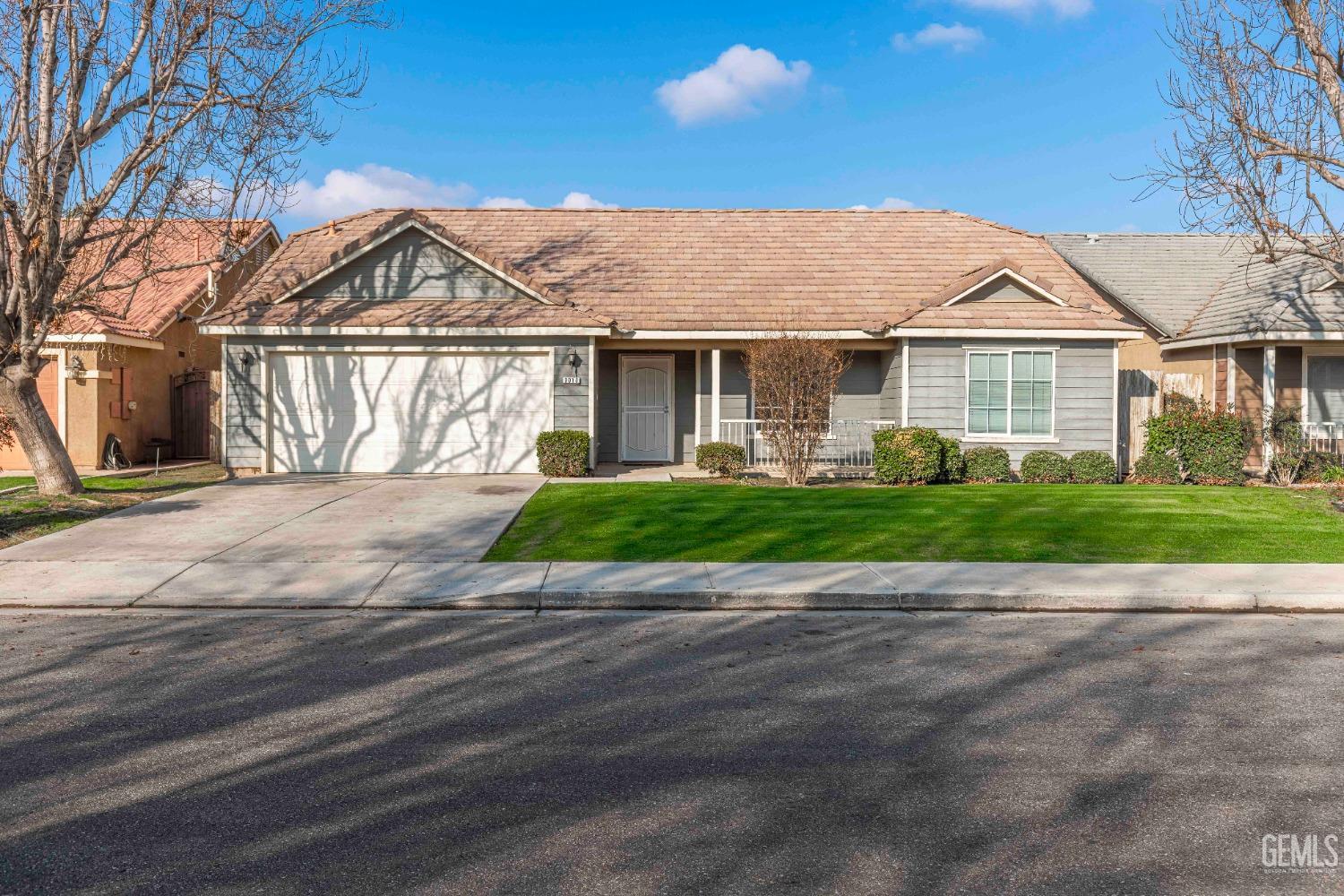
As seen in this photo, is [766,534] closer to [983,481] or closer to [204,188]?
[983,481]

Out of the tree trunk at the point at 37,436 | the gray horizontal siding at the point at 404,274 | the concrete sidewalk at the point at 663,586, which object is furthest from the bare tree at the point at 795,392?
the tree trunk at the point at 37,436

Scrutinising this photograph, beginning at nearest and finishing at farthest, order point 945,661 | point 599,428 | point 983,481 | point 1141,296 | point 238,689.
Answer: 1. point 238,689
2. point 945,661
3. point 983,481
4. point 599,428
5. point 1141,296

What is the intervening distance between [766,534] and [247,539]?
5.83 metres

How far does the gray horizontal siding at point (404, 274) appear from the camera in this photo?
17406mm

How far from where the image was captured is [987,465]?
17000 millimetres

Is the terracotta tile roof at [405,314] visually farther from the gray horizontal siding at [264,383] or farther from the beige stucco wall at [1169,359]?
the beige stucco wall at [1169,359]

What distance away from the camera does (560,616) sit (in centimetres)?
780

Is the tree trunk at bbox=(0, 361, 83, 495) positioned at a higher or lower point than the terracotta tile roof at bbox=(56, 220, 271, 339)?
lower

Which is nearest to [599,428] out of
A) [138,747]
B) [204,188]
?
[204,188]

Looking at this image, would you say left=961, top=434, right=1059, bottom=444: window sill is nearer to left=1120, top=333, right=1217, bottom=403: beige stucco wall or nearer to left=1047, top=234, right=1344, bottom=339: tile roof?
left=1120, top=333, right=1217, bottom=403: beige stucco wall

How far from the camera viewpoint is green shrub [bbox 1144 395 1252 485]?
16438 mm

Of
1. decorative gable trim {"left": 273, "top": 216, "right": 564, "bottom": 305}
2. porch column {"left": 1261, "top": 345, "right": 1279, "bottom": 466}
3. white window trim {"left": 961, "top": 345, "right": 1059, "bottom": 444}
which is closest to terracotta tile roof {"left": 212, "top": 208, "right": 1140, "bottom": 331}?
decorative gable trim {"left": 273, "top": 216, "right": 564, "bottom": 305}

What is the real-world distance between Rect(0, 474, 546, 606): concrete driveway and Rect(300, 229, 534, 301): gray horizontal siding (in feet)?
13.6

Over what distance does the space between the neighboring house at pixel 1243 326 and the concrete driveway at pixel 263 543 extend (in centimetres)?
1443
